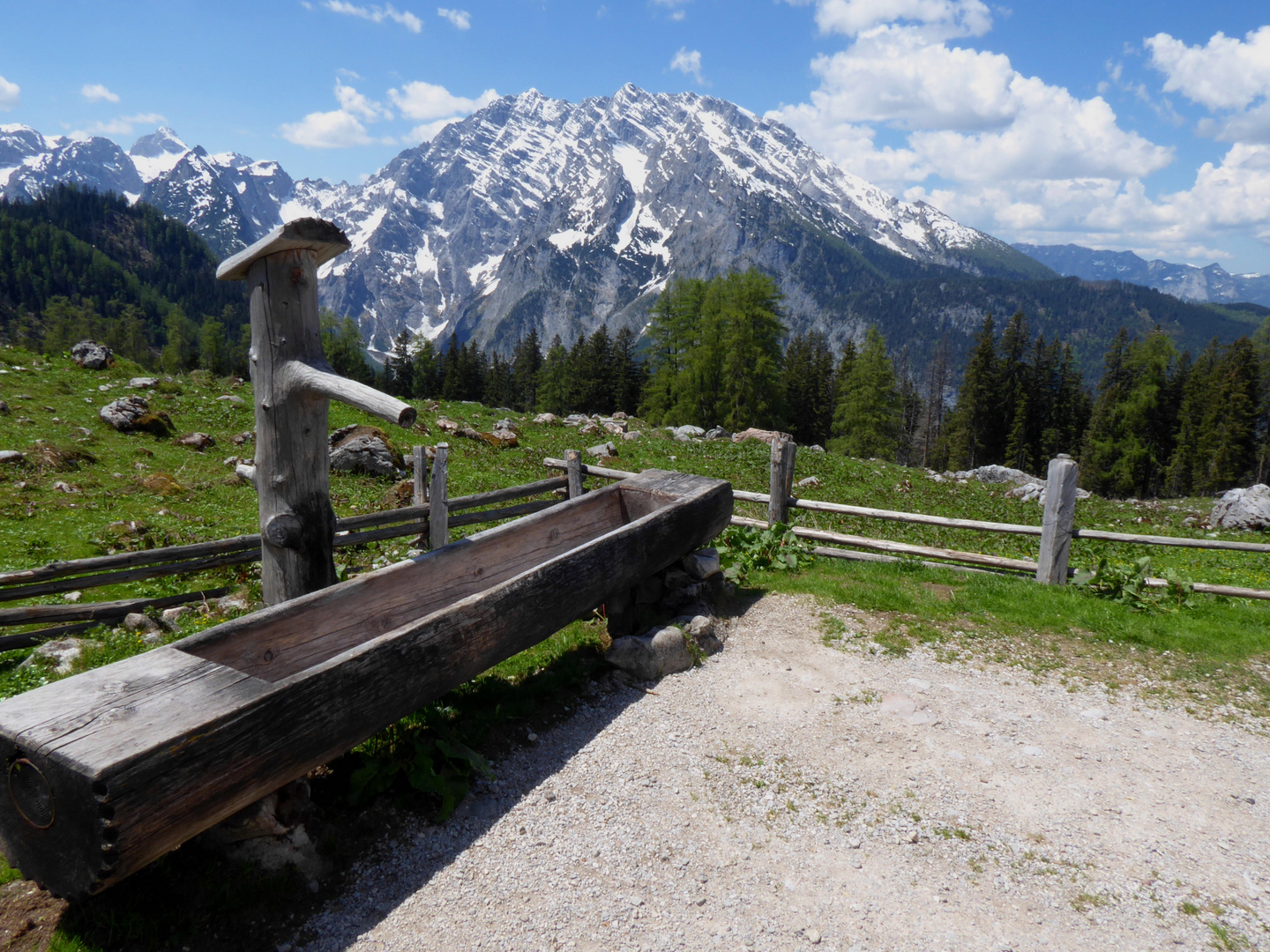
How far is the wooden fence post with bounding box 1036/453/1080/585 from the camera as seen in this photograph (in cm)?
912

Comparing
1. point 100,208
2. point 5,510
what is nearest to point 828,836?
point 5,510

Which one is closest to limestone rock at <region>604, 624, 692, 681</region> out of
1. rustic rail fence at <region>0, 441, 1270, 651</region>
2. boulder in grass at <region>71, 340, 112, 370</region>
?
rustic rail fence at <region>0, 441, 1270, 651</region>

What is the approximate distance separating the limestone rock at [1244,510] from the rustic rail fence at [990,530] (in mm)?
12016

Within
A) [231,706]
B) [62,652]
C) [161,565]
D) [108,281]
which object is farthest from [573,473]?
[108,281]

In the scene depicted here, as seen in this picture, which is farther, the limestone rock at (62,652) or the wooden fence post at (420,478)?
the wooden fence post at (420,478)

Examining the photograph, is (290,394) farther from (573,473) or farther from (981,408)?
(981,408)

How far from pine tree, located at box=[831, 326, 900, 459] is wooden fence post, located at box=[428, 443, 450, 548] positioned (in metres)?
48.4

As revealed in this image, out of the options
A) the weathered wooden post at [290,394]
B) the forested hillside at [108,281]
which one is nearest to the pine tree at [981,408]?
the weathered wooden post at [290,394]

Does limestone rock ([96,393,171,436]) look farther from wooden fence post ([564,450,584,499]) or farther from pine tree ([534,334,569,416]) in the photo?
pine tree ([534,334,569,416])

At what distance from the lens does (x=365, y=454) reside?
15.3 meters

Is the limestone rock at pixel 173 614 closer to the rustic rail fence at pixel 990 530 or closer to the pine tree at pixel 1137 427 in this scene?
the rustic rail fence at pixel 990 530

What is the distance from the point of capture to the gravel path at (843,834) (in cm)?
391

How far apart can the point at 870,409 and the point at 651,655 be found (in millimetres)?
53111

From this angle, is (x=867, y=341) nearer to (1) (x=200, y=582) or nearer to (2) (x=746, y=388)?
(2) (x=746, y=388)
